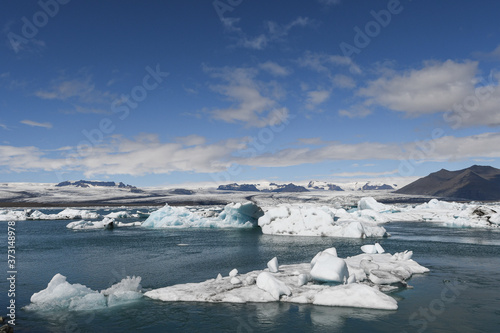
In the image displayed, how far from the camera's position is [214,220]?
4784 centimetres

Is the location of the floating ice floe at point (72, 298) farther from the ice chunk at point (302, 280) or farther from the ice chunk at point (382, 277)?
the ice chunk at point (382, 277)

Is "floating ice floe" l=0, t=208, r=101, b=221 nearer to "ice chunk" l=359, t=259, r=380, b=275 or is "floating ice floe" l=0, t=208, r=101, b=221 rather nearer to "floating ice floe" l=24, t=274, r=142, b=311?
"floating ice floe" l=24, t=274, r=142, b=311

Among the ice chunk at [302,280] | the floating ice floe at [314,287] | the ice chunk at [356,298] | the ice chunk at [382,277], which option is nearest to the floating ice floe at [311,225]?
the floating ice floe at [314,287]

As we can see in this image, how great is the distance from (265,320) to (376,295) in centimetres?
411

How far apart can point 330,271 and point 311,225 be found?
71.9 ft

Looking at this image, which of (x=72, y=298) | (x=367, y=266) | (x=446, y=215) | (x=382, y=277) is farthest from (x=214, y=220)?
(x=446, y=215)

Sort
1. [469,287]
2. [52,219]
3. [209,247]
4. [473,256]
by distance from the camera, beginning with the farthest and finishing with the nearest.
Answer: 1. [52,219]
2. [209,247]
3. [473,256]
4. [469,287]

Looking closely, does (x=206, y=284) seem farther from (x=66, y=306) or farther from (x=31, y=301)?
(x=31, y=301)

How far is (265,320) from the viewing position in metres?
10.8

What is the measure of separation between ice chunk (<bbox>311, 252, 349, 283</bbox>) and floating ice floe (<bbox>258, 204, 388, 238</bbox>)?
19.7 meters

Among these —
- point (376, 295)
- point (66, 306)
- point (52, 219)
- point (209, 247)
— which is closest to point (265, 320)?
point (376, 295)

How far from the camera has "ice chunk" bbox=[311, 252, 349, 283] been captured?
13.4 m

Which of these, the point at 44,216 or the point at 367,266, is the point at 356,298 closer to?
the point at 367,266

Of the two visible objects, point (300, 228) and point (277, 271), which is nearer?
point (277, 271)
